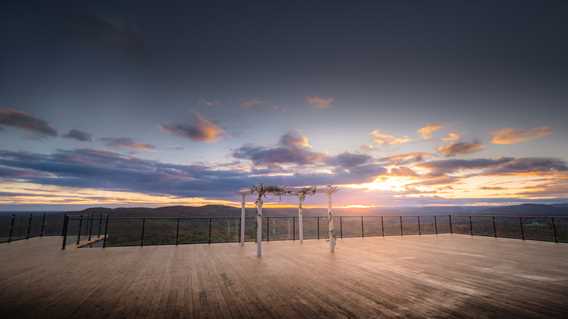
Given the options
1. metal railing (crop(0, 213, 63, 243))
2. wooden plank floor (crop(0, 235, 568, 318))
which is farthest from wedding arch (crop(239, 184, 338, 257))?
metal railing (crop(0, 213, 63, 243))

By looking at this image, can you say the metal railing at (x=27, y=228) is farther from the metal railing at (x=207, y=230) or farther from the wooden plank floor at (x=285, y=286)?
the wooden plank floor at (x=285, y=286)

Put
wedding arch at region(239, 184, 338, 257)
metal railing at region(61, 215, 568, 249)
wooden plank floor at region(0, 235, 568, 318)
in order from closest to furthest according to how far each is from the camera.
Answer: wooden plank floor at region(0, 235, 568, 318), wedding arch at region(239, 184, 338, 257), metal railing at region(61, 215, 568, 249)

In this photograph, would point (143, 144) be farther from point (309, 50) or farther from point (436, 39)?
point (436, 39)

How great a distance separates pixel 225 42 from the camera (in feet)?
34.0

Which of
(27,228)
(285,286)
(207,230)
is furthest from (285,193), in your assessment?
(207,230)

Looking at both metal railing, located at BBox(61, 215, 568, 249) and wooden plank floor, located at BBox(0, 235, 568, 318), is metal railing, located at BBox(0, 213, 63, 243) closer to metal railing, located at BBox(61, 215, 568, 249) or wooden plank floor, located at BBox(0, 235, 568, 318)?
metal railing, located at BBox(61, 215, 568, 249)

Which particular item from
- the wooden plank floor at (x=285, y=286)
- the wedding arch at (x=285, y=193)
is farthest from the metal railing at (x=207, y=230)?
the wooden plank floor at (x=285, y=286)

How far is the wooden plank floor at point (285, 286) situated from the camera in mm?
3668

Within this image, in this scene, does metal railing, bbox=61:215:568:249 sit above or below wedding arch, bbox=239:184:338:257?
below

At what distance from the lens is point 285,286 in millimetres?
5027

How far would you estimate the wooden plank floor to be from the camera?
367 centimetres

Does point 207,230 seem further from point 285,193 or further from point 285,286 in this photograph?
point 285,286

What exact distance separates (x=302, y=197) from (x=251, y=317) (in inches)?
336

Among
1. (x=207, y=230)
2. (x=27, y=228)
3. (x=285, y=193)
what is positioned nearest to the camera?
(x=285, y=193)
